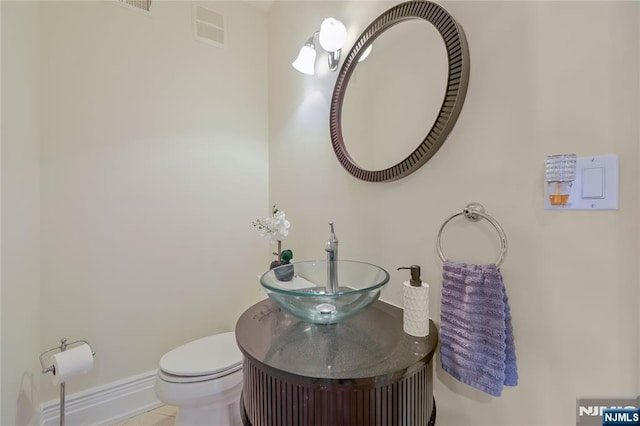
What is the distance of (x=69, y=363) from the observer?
116 centimetres

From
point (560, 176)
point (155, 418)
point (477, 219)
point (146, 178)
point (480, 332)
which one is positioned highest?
point (146, 178)

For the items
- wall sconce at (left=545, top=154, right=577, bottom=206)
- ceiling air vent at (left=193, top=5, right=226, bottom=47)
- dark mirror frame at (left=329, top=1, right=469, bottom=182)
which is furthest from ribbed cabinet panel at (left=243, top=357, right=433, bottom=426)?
ceiling air vent at (left=193, top=5, right=226, bottom=47)

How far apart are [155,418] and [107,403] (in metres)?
0.28

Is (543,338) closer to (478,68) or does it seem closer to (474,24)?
(478,68)

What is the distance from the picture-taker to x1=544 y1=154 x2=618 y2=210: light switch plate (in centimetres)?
55

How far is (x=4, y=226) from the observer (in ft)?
3.21

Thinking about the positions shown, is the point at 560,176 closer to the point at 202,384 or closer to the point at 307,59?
the point at 307,59

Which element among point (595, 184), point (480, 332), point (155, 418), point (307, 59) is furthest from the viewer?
point (155, 418)

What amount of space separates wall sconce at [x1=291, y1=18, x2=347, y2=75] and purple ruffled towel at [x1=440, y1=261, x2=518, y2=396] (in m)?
1.11

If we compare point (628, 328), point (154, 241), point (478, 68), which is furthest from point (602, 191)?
point (154, 241)

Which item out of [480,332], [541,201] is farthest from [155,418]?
[541,201]

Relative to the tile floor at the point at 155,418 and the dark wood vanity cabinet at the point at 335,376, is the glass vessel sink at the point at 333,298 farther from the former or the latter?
the tile floor at the point at 155,418

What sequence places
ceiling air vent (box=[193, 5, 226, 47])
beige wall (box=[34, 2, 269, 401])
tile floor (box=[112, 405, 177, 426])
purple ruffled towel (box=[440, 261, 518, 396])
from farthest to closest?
ceiling air vent (box=[193, 5, 226, 47])
tile floor (box=[112, 405, 177, 426])
beige wall (box=[34, 2, 269, 401])
purple ruffled towel (box=[440, 261, 518, 396])

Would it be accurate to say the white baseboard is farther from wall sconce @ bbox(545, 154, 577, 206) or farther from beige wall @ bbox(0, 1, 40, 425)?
wall sconce @ bbox(545, 154, 577, 206)
